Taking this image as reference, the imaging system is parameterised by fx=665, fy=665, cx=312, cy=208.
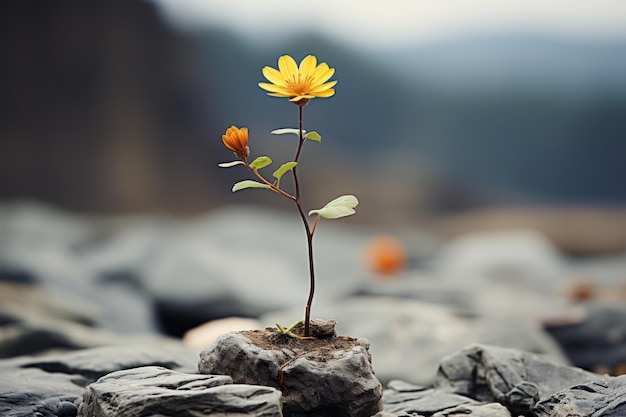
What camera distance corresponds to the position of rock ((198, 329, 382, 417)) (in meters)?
1.68

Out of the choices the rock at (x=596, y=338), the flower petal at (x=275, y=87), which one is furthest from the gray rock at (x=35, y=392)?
the rock at (x=596, y=338)

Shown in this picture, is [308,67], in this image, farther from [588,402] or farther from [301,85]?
[588,402]

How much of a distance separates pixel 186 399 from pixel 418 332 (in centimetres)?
222

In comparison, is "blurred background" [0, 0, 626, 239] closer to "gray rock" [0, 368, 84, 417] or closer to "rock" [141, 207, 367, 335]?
"rock" [141, 207, 367, 335]

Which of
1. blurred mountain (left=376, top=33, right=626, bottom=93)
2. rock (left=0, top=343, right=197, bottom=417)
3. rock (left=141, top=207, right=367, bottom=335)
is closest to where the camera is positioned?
rock (left=0, top=343, right=197, bottom=417)

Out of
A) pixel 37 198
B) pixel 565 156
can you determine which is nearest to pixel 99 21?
pixel 37 198

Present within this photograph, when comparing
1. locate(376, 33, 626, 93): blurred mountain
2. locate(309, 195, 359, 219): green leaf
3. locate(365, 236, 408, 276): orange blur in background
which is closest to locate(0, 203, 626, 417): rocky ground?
locate(365, 236, 408, 276): orange blur in background

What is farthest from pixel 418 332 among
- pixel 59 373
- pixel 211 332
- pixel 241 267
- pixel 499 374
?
pixel 241 267

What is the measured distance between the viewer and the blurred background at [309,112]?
7410 mm

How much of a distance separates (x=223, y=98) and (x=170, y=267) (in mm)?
3104

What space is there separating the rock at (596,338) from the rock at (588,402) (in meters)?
1.67

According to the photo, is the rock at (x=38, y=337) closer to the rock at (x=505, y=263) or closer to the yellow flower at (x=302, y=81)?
the yellow flower at (x=302, y=81)

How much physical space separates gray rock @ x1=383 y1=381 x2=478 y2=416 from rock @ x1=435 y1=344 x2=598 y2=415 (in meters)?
0.09

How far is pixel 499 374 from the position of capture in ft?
6.88
